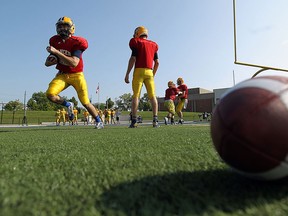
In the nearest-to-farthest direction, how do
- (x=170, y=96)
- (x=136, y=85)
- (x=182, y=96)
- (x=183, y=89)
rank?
(x=136, y=85) < (x=170, y=96) < (x=182, y=96) < (x=183, y=89)

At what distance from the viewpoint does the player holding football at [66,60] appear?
552 centimetres

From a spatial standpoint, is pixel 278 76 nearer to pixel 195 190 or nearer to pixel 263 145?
pixel 263 145

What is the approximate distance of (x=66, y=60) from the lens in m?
5.41

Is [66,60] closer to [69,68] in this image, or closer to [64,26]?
[69,68]

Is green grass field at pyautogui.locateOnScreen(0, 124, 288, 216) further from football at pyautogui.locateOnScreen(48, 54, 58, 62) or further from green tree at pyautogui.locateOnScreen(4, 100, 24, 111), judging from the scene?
green tree at pyautogui.locateOnScreen(4, 100, 24, 111)

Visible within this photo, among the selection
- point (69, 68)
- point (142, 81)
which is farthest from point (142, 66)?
point (69, 68)

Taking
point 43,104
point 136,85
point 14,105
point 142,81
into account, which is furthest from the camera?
point 43,104

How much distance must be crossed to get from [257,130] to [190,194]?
0.40 m

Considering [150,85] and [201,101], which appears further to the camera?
[201,101]

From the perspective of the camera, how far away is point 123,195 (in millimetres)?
1136

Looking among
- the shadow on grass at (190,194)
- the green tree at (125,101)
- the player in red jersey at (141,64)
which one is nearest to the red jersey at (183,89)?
the player in red jersey at (141,64)

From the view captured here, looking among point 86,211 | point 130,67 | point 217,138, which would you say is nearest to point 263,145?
point 217,138

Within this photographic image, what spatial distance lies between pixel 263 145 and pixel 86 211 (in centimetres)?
78

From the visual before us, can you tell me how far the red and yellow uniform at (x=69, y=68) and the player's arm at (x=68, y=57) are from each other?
0.02 metres
